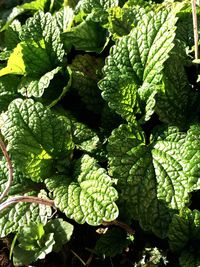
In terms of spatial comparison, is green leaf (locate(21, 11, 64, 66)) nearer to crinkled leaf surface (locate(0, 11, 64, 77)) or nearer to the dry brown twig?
crinkled leaf surface (locate(0, 11, 64, 77))

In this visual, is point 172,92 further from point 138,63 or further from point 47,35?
point 47,35

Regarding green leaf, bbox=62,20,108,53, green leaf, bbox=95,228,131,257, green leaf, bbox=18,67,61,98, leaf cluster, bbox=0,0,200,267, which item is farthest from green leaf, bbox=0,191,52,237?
green leaf, bbox=62,20,108,53

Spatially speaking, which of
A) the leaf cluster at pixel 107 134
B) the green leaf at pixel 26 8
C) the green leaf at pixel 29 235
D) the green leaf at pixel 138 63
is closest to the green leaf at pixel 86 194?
the leaf cluster at pixel 107 134

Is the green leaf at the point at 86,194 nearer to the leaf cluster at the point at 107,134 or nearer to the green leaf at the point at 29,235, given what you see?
the leaf cluster at the point at 107,134

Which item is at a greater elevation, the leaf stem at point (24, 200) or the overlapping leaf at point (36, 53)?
the overlapping leaf at point (36, 53)

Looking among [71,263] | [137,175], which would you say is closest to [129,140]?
[137,175]
